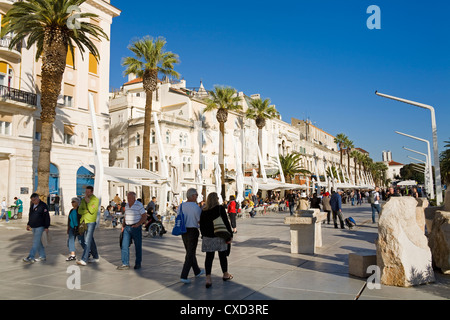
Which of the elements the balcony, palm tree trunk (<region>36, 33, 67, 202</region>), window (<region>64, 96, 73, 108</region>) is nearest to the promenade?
palm tree trunk (<region>36, 33, 67, 202</region>)

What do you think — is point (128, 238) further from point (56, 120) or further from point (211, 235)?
point (56, 120)

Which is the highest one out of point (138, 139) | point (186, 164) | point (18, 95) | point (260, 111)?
point (260, 111)

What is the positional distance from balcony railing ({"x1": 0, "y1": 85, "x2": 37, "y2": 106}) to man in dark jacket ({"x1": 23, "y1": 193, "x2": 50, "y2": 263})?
18.9m

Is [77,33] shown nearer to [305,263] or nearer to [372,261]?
[305,263]

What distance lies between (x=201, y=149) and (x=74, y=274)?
1513 inches

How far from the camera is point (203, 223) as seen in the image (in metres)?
6.13

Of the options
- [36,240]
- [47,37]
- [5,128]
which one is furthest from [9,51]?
[36,240]

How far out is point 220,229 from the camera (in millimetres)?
5980

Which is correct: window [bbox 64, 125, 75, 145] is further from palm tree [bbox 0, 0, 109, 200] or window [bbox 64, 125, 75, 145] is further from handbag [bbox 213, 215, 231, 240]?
handbag [bbox 213, 215, 231, 240]

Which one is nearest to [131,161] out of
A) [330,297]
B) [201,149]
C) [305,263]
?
[201,149]

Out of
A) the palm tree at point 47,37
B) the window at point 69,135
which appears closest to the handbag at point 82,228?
the palm tree at point 47,37

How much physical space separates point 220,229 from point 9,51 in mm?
24743

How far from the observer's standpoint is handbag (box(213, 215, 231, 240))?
5.97 meters

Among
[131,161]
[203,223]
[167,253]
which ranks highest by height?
[131,161]
